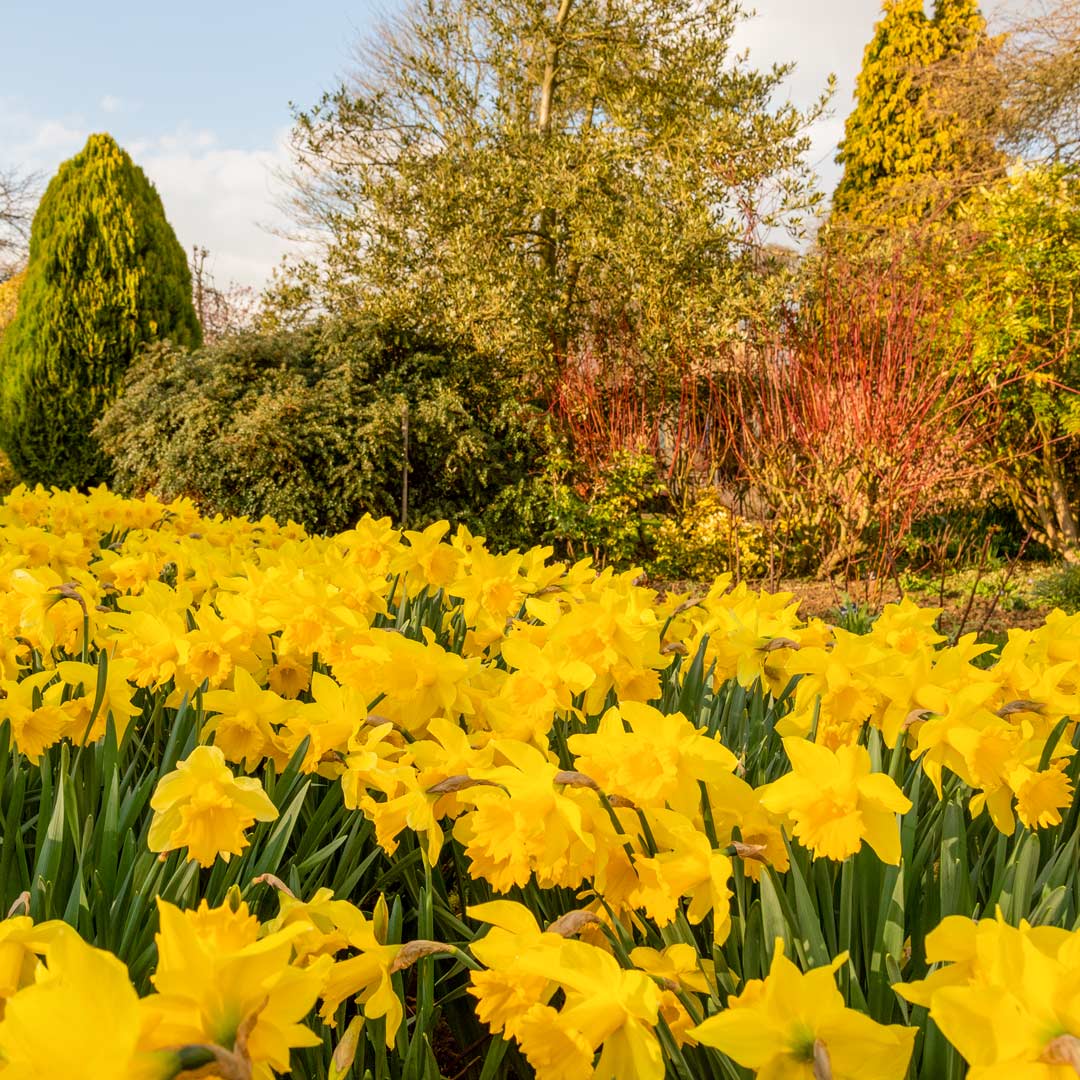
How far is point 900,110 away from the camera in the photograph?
14102mm

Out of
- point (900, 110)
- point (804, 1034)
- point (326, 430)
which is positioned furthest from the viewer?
point (900, 110)

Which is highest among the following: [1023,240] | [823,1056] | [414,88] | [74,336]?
[414,88]

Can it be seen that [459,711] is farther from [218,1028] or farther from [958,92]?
[958,92]

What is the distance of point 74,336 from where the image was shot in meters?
8.65

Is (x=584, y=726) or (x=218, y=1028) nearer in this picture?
(x=218, y=1028)

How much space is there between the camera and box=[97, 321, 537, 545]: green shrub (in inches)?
253

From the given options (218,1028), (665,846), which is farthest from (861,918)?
(218,1028)

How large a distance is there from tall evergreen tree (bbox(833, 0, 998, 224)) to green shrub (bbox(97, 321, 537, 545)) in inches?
341

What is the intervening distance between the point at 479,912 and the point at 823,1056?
0.31 meters

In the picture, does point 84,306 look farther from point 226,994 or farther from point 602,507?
point 226,994

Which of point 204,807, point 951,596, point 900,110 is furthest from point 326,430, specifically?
point 900,110

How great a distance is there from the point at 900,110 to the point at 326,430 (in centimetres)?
1216

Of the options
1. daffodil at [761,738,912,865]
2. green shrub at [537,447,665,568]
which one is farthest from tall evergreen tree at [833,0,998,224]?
daffodil at [761,738,912,865]

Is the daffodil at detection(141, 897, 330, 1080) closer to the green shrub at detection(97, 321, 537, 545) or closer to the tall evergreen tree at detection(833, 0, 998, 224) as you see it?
the green shrub at detection(97, 321, 537, 545)
